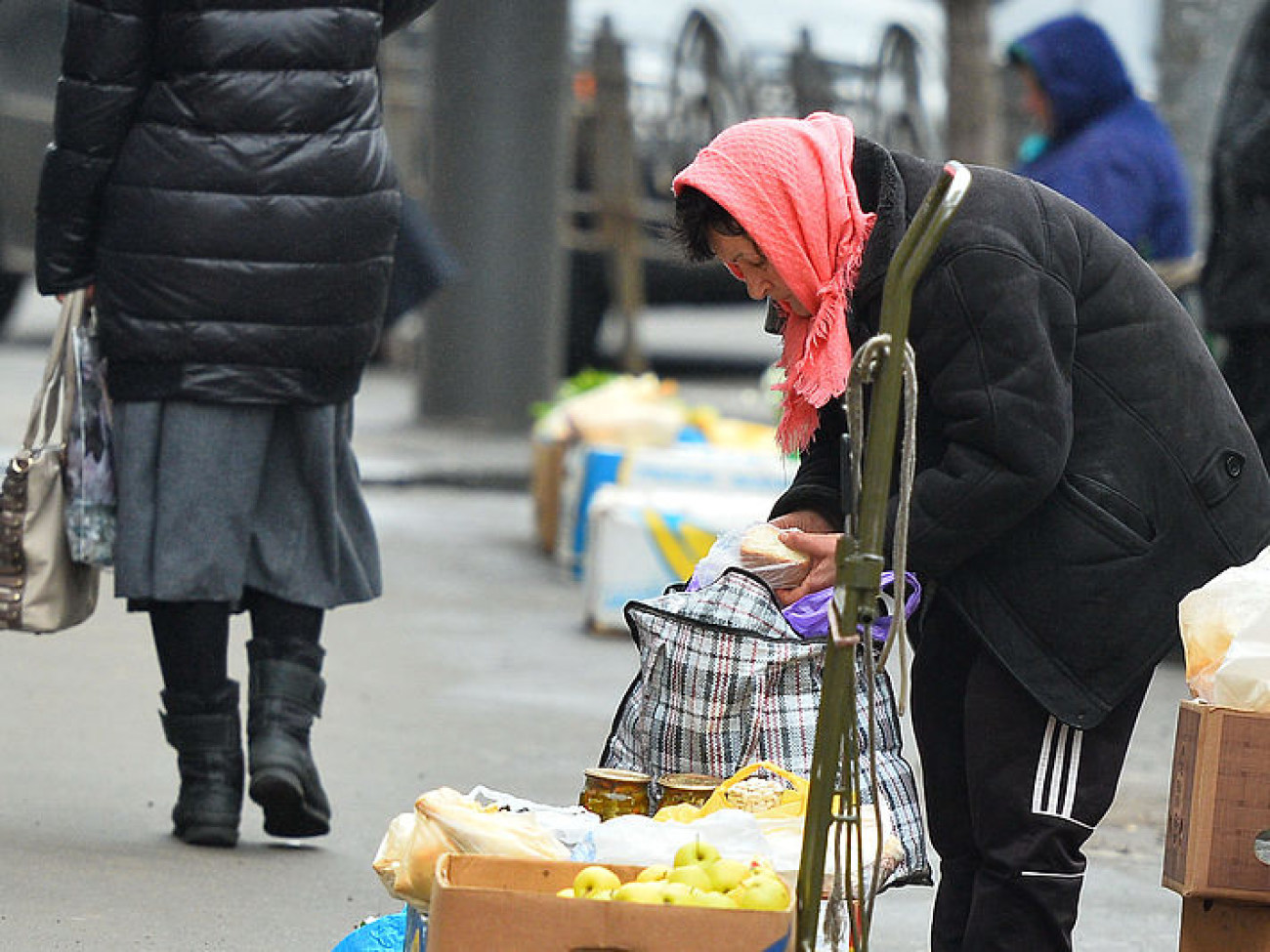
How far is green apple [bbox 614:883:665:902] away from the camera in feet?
8.45

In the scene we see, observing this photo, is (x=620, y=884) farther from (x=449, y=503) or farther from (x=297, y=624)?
(x=449, y=503)

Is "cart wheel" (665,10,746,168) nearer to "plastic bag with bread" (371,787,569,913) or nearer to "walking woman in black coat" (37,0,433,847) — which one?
"walking woman in black coat" (37,0,433,847)

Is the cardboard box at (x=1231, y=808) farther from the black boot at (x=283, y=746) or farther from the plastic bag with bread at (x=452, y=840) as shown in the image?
the black boot at (x=283, y=746)

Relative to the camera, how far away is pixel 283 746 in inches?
173

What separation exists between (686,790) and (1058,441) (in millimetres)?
666

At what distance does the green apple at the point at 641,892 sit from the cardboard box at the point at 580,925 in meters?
0.05

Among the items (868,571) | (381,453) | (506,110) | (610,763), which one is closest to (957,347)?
(868,571)

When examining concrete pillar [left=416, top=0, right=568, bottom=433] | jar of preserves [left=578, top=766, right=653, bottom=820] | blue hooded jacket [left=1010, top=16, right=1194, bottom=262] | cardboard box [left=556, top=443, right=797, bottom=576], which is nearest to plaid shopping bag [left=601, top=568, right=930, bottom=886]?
jar of preserves [left=578, top=766, right=653, bottom=820]

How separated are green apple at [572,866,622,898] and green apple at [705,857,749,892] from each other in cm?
11

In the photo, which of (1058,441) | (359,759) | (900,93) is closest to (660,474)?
(359,759)

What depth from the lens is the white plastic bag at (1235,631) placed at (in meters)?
3.15

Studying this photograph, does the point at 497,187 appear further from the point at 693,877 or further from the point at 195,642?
the point at 693,877

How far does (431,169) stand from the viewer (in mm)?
11500

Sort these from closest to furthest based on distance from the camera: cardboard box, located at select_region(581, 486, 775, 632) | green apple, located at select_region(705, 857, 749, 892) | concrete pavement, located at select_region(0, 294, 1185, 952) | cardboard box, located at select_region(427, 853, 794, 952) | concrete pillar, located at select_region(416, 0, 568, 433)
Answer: cardboard box, located at select_region(427, 853, 794, 952), green apple, located at select_region(705, 857, 749, 892), concrete pavement, located at select_region(0, 294, 1185, 952), cardboard box, located at select_region(581, 486, 775, 632), concrete pillar, located at select_region(416, 0, 568, 433)
